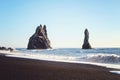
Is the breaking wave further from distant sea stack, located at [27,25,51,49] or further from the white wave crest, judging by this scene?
distant sea stack, located at [27,25,51,49]

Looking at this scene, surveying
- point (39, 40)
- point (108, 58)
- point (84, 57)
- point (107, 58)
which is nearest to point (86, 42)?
point (39, 40)

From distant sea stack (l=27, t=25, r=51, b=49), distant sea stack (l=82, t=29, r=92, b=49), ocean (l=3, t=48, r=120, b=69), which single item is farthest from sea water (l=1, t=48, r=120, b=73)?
distant sea stack (l=27, t=25, r=51, b=49)

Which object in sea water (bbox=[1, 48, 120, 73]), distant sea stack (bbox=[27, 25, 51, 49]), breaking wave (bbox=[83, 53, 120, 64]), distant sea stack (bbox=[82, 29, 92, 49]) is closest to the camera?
sea water (bbox=[1, 48, 120, 73])

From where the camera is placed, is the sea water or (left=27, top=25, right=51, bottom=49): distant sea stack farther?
(left=27, top=25, right=51, bottom=49): distant sea stack

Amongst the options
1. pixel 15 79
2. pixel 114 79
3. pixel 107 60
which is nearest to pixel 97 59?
pixel 107 60

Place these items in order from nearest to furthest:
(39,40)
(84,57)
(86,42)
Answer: (84,57), (86,42), (39,40)

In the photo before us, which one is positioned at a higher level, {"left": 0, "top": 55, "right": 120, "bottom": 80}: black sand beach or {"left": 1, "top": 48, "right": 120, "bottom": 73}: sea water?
{"left": 0, "top": 55, "right": 120, "bottom": 80}: black sand beach

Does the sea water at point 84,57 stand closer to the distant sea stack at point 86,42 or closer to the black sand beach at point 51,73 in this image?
the black sand beach at point 51,73

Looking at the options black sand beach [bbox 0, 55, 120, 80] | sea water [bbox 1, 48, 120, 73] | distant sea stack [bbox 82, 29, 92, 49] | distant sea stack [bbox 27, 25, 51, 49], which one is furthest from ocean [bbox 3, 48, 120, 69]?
distant sea stack [bbox 27, 25, 51, 49]

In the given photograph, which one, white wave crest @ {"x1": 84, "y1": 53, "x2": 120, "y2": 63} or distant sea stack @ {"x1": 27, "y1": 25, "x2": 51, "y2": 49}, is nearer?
white wave crest @ {"x1": 84, "y1": 53, "x2": 120, "y2": 63}

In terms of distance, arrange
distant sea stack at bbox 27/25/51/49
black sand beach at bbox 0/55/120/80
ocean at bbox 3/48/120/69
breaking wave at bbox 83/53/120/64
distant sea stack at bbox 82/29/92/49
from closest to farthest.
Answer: black sand beach at bbox 0/55/120/80
ocean at bbox 3/48/120/69
breaking wave at bbox 83/53/120/64
distant sea stack at bbox 82/29/92/49
distant sea stack at bbox 27/25/51/49

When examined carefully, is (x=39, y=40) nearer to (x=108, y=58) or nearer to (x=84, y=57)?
(x=84, y=57)

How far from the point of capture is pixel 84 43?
129250 mm

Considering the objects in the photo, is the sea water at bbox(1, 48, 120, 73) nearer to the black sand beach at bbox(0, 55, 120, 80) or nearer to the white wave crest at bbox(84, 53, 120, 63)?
the white wave crest at bbox(84, 53, 120, 63)
